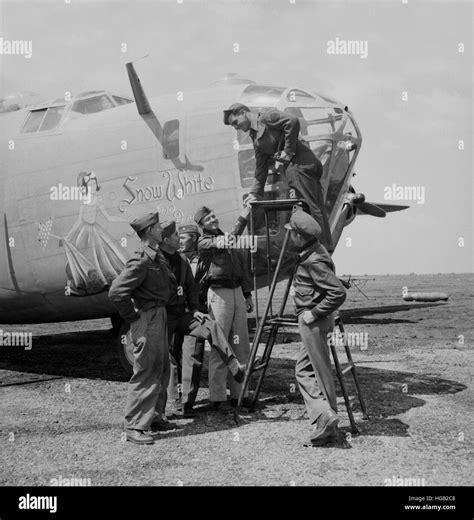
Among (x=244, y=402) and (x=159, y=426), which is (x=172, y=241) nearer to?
(x=159, y=426)

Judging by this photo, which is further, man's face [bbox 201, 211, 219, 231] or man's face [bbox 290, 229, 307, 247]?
man's face [bbox 201, 211, 219, 231]

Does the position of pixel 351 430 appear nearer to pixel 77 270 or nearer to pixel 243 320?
pixel 243 320

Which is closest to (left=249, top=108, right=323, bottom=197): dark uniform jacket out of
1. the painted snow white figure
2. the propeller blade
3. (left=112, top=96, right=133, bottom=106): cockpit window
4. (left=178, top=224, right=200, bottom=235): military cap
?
(left=178, top=224, right=200, bottom=235): military cap

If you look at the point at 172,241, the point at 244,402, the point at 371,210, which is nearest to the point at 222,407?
the point at 244,402

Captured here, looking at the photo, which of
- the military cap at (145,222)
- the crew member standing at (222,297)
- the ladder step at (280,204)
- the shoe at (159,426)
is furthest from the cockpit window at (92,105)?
the shoe at (159,426)

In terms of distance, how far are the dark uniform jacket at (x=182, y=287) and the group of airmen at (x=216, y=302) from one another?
0.01 m

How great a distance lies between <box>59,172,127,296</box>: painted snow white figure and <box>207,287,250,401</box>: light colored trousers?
2.18 meters

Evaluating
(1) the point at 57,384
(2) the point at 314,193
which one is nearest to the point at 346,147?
(2) the point at 314,193

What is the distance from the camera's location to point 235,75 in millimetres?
9656

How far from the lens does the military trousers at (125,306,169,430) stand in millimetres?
6180

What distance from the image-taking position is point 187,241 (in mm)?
7879

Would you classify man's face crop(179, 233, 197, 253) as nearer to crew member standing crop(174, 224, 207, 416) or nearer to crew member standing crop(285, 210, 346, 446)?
crew member standing crop(174, 224, 207, 416)

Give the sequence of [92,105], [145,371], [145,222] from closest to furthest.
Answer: [145,371]
[145,222]
[92,105]

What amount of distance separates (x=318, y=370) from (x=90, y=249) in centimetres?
468
